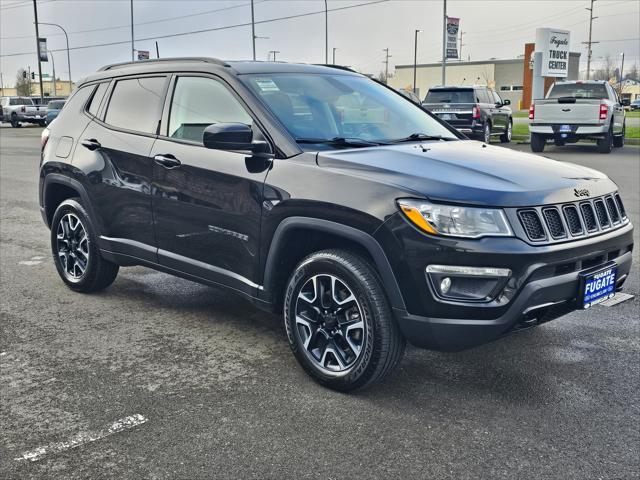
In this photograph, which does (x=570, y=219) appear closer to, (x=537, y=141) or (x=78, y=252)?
(x=78, y=252)

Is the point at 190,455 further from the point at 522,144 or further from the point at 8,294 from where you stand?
the point at 522,144

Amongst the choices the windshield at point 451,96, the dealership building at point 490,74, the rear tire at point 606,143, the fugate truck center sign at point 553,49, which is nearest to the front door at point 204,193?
the rear tire at point 606,143

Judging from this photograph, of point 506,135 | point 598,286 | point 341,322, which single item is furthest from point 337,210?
point 506,135

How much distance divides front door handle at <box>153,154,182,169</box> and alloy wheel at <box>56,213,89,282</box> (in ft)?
4.00

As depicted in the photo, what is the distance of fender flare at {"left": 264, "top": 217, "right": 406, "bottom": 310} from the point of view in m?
3.56

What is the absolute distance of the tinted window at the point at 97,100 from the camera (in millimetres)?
5637

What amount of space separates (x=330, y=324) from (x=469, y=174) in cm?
108

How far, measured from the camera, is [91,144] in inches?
215

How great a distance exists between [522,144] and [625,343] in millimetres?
20029

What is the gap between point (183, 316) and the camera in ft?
17.5

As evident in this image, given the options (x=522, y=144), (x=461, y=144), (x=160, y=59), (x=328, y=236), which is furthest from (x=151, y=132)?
(x=522, y=144)

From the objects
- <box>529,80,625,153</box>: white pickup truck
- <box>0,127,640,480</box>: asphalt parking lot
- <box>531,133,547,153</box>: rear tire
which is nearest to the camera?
<box>0,127,640,480</box>: asphalt parking lot

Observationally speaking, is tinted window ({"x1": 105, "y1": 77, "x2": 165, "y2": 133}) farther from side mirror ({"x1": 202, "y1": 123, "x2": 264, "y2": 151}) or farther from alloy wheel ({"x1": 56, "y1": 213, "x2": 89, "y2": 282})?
side mirror ({"x1": 202, "y1": 123, "x2": 264, "y2": 151})

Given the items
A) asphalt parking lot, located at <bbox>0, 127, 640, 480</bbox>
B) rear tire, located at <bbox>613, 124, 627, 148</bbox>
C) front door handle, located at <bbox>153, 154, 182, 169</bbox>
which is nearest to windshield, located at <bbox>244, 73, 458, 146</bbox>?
front door handle, located at <bbox>153, 154, 182, 169</bbox>
